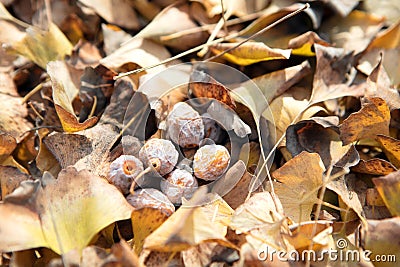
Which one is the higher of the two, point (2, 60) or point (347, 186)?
point (2, 60)

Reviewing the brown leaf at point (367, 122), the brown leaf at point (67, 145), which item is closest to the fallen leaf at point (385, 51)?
the brown leaf at point (367, 122)

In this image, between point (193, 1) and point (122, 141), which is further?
point (193, 1)

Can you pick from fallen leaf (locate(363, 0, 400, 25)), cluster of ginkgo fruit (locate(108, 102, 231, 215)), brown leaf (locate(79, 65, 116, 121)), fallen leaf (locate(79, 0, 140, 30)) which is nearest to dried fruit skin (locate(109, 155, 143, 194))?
cluster of ginkgo fruit (locate(108, 102, 231, 215))

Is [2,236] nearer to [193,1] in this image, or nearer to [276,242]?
[276,242]

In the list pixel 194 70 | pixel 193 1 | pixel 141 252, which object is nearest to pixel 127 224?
pixel 141 252

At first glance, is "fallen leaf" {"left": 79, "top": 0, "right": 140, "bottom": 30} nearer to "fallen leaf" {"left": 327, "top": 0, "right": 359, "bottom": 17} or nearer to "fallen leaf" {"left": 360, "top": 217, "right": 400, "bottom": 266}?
"fallen leaf" {"left": 327, "top": 0, "right": 359, "bottom": 17}

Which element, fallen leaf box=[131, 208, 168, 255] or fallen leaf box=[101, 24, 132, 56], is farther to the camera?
fallen leaf box=[101, 24, 132, 56]
